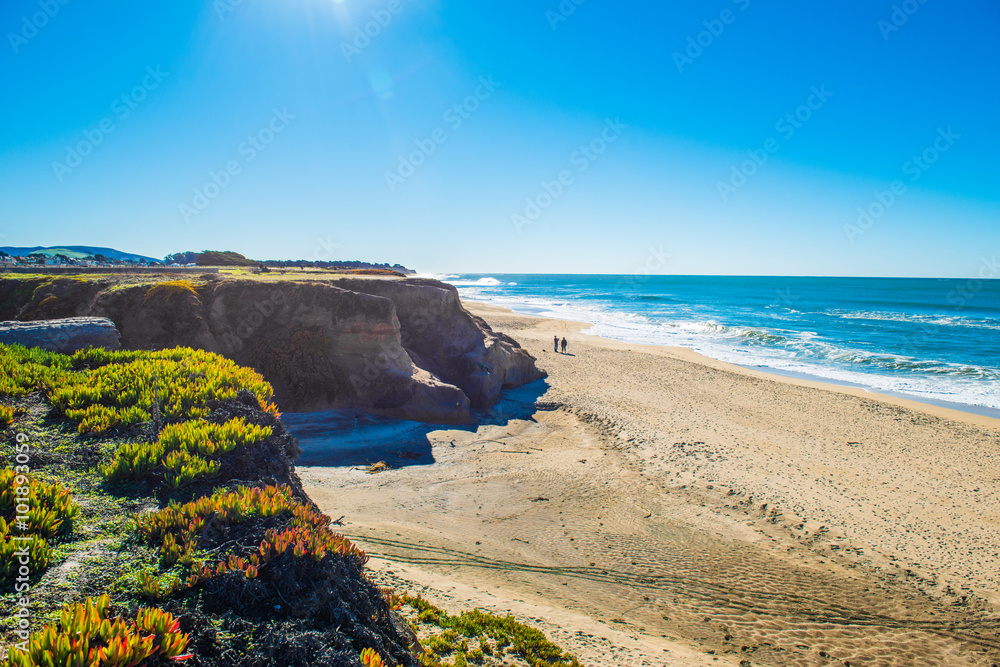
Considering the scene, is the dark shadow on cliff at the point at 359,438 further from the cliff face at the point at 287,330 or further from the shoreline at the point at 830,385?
the shoreline at the point at 830,385

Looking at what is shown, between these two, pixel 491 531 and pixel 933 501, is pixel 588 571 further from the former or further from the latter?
pixel 933 501

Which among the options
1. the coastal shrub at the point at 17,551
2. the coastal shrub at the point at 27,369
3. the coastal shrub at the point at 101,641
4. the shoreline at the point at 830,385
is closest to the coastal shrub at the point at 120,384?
the coastal shrub at the point at 27,369

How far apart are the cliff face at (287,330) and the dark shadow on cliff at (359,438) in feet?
1.71

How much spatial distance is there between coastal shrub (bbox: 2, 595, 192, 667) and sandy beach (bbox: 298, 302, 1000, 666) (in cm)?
434

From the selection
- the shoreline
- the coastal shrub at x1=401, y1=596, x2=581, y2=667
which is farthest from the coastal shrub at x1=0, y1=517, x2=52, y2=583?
the shoreline

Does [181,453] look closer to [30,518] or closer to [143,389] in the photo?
[30,518]

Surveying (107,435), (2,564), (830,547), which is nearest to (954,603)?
(830,547)

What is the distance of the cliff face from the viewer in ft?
47.1

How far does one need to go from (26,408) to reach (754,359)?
32763 millimetres

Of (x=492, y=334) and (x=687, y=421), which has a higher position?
(x=492, y=334)

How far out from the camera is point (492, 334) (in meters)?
20.6

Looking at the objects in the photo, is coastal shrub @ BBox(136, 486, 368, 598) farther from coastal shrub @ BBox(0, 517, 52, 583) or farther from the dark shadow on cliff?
Answer: the dark shadow on cliff

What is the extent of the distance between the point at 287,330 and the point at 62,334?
6791mm

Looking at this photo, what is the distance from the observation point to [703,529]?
9383 mm
